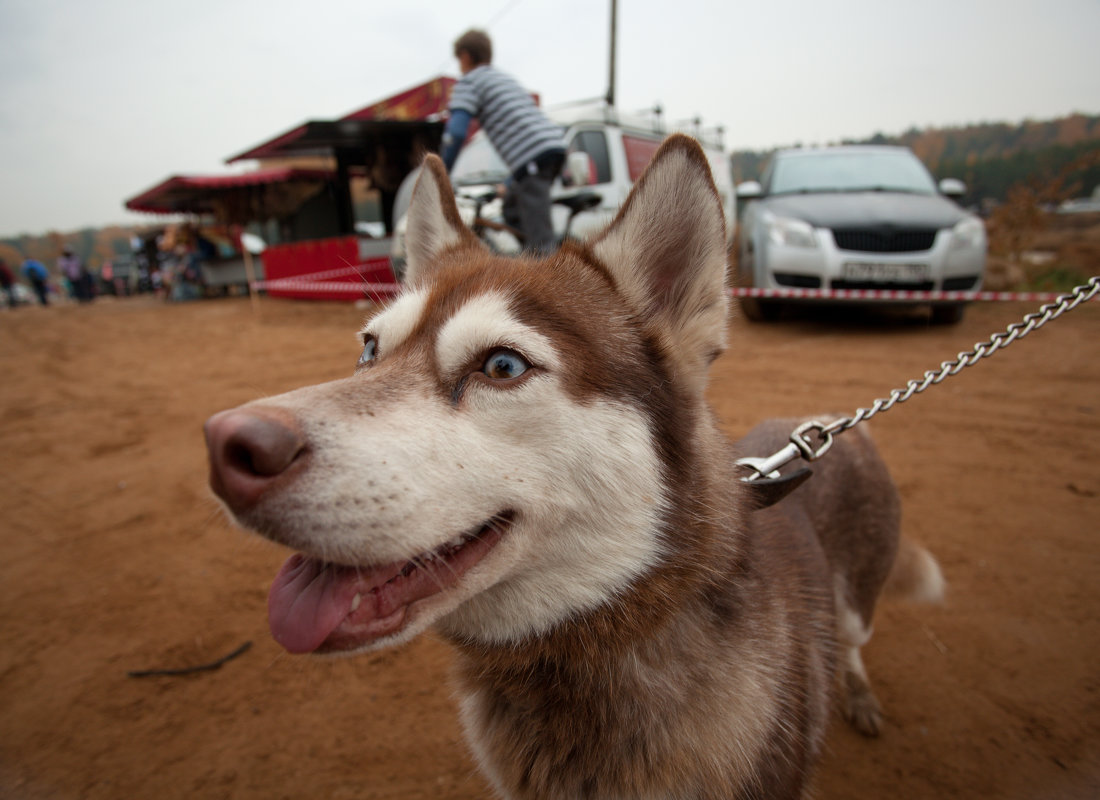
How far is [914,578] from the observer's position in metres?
2.71

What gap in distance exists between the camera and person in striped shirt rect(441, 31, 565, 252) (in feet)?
16.5

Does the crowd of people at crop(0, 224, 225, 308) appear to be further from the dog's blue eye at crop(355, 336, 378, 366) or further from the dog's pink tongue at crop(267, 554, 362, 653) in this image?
the dog's pink tongue at crop(267, 554, 362, 653)

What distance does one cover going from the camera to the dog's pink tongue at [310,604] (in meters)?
1.22

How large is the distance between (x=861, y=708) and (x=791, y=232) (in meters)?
6.29

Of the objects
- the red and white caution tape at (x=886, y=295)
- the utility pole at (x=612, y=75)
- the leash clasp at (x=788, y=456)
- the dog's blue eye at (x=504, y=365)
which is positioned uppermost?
the utility pole at (x=612, y=75)

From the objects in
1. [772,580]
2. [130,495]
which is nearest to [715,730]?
[772,580]

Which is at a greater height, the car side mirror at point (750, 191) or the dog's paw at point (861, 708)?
the car side mirror at point (750, 191)

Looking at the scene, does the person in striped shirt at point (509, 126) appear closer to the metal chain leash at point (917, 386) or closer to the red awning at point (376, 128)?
the metal chain leash at point (917, 386)

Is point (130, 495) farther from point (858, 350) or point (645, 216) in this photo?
point (858, 350)

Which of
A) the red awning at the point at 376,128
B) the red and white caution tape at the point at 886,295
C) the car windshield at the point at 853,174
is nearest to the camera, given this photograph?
the red and white caution tape at the point at 886,295

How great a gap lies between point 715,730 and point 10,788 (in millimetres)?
2581

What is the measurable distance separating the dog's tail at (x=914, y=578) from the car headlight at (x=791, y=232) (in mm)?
5408

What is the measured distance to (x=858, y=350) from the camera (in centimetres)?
683

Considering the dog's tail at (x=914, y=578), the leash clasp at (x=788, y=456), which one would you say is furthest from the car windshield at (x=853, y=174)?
the leash clasp at (x=788, y=456)
